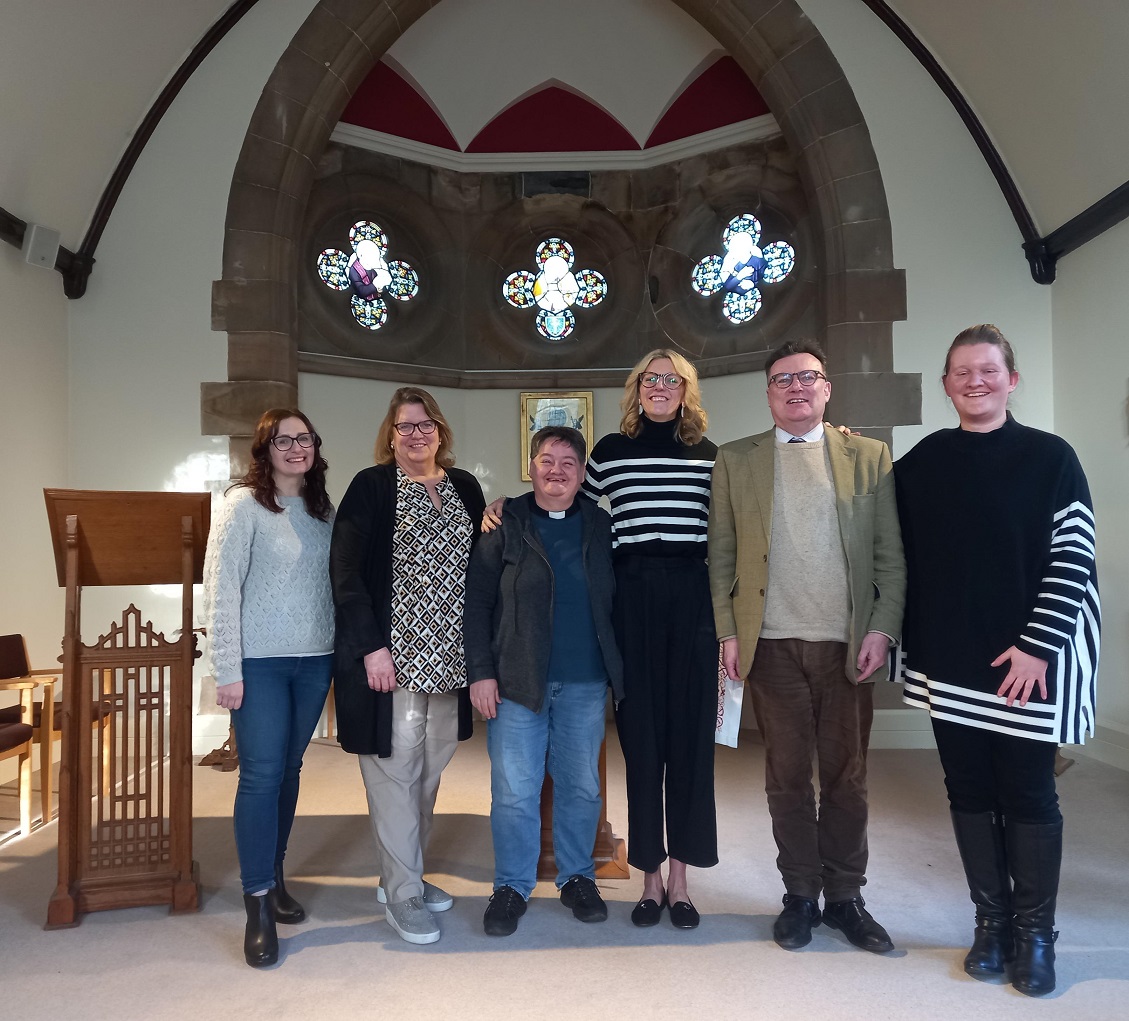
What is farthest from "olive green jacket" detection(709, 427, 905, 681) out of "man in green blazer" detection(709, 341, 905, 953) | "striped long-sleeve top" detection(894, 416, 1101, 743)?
"striped long-sleeve top" detection(894, 416, 1101, 743)

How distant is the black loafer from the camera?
263cm

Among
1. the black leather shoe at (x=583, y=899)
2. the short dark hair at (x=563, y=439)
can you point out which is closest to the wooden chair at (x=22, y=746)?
the black leather shoe at (x=583, y=899)

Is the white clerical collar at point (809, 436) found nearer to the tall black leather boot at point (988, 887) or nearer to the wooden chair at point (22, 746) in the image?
the tall black leather boot at point (988, 887)

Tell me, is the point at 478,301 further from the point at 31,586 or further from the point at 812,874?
the point at 812,874

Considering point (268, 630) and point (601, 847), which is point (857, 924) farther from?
point (268, 630)

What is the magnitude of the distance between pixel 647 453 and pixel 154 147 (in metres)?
4.44

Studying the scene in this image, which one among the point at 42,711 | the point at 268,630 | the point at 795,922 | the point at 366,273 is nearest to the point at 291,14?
the point at 366,273

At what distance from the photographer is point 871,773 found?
450cm

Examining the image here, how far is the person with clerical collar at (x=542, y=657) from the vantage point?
2.57m

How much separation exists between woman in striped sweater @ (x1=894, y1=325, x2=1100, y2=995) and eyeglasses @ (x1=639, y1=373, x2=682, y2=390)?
74cm

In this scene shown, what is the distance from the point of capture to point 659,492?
2600mm

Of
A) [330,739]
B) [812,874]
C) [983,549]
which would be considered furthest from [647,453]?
[330,739]

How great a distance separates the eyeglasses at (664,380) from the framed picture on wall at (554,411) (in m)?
4.72

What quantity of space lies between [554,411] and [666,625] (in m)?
4.96
